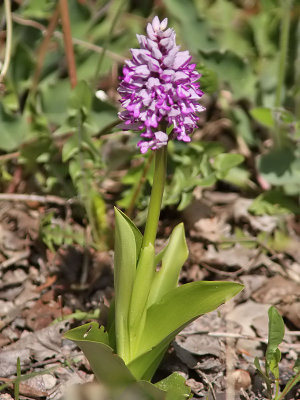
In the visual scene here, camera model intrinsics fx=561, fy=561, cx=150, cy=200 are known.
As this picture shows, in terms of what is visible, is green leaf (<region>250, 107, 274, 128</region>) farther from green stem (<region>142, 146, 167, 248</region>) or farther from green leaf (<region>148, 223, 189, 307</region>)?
green stem (<region>142, 146, 167, 248</region>)

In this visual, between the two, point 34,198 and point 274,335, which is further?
point 34,198

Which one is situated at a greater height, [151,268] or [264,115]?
[264,115]

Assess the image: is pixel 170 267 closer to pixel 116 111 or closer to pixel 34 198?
pixel 34 198

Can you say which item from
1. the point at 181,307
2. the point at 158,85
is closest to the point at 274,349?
the point at 181,307

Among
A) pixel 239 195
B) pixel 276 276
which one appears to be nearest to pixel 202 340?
pixel 276 276

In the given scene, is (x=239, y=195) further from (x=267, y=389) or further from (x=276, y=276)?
(x=267, y=389)

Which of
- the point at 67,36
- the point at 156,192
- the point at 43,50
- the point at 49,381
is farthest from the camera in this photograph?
the point at 43,50

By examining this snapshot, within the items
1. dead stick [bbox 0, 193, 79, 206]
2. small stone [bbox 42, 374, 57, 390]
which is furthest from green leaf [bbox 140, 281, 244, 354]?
dead stick [bbox 0, 193, 79, 206]
